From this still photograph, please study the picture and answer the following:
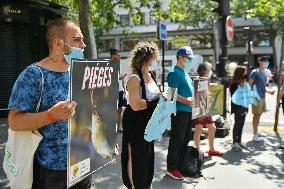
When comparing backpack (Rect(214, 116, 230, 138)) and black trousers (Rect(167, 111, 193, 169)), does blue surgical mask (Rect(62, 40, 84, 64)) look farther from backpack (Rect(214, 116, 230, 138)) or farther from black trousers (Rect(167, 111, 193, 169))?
backpack (Rect(214, 116, 230, 138))

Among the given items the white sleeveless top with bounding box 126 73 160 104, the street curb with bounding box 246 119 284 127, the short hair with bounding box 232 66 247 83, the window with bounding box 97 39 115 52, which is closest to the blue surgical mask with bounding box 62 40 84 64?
the white sleeveless top with bounding box 126 73 160 104

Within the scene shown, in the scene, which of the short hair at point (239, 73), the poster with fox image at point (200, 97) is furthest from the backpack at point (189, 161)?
the short hair at point (239, 73)

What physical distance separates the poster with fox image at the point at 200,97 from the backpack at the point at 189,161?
528mm

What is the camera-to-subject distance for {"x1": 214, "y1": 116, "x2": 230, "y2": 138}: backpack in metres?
9.05

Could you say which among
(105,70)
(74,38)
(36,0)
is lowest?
(105,70)

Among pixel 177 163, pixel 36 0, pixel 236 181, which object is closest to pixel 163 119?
pixel 177 163

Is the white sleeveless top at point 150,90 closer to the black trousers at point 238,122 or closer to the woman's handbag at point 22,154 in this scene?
the woman's handbag at point 22,154

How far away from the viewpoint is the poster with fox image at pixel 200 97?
6166 mm

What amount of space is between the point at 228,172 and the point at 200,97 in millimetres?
1208

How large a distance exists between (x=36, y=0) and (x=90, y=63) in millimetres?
10124

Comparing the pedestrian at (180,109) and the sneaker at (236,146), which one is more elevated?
the pedestrian at (180,109)

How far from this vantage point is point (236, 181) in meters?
5.84

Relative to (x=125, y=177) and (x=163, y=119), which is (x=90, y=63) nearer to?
(x=163, y=119)

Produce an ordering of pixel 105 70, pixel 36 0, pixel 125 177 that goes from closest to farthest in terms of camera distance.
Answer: pixel 105 70
pixel 125 177
pixel 36 0
